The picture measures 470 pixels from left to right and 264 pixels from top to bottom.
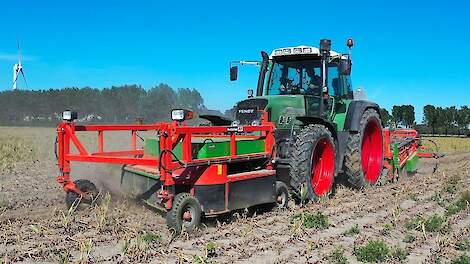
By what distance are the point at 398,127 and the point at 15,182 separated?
9448 millimetres

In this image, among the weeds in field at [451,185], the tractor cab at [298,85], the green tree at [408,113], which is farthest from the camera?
the green tree at [408,113]

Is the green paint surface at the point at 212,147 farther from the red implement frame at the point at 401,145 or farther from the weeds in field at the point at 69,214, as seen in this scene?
the red implement frame at the point at 401,145

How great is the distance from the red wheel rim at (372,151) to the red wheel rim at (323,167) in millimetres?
2301

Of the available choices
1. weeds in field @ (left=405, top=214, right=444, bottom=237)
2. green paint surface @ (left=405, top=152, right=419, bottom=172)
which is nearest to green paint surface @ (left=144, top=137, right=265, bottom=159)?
weeds in field @ (left=405, top=214, right=444, bottom=237)

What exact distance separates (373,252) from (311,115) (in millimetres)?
3920

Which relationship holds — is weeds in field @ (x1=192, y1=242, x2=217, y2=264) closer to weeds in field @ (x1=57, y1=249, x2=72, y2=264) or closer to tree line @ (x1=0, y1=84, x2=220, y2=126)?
weeds in field @ (x1=57, y1=249, x2=72, y2=264)

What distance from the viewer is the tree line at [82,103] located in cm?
4128

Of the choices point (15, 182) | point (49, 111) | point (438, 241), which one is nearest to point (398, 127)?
point (438, 241)

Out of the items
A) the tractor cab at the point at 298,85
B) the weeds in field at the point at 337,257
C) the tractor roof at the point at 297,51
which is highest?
the tractor roof at the point at 297,51

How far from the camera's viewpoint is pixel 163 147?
5367mm

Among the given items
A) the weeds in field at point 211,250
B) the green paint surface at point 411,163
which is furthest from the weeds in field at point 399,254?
the green paint surface at point 411,163

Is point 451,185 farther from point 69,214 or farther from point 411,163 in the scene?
point 69,214

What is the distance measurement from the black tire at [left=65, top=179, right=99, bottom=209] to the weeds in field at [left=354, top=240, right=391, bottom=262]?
3.51 metres

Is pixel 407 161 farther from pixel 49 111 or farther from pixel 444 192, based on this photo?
pixel 49 111
